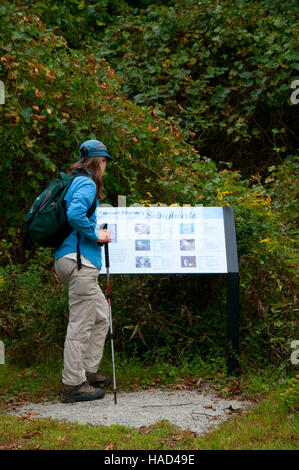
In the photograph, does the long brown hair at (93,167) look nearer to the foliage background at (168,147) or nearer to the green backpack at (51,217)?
the green backpack at (51,217)

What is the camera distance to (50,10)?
460 inches

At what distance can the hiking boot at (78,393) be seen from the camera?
5281 mm

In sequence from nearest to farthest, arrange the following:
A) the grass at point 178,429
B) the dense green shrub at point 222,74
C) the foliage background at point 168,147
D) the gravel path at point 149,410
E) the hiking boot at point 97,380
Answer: the grass at point 178,429 < the gravel path at point 149,410 < the hiking boot at point 97,380 < the foliage background at point 168,147 < the dense green shrub at point 222,74

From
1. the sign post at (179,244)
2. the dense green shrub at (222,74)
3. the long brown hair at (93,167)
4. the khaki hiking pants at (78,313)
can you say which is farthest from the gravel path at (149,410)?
the dense green shrub at (222,74)

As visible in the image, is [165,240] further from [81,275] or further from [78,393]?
[78,393]

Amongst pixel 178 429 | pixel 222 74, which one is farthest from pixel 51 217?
pixel 222 74

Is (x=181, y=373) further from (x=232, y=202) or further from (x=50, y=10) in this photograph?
(x=50, y=10)

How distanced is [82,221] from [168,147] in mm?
3221

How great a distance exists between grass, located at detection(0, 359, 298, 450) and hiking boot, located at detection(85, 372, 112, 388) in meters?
0.14

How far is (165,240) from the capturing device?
5855mm

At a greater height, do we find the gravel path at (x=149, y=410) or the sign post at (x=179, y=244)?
the sign post at (x=179, y=244)

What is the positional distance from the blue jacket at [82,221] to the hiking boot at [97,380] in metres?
0.98

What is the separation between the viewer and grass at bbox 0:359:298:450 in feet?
13.5
